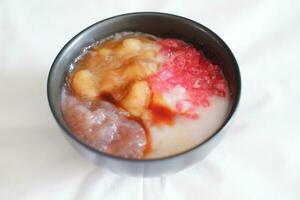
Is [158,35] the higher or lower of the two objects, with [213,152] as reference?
higher

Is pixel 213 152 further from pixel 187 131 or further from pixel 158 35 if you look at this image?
pixel 158 35

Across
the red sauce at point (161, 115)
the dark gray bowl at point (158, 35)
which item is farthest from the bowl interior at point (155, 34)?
the red sauce at point (161, 115)

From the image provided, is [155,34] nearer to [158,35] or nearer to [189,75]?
[158,35]

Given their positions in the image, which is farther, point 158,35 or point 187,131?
point 158,35

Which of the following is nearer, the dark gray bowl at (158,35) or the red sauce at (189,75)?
the dark gray bowl at (158,35)

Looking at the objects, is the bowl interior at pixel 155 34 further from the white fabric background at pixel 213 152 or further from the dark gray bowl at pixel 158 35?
the white fabric background at pixel 213 152

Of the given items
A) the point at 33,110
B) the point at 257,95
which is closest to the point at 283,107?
the point at 257,95

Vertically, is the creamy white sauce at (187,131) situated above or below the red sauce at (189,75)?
below

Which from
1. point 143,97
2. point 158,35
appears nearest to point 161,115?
point 143,97
